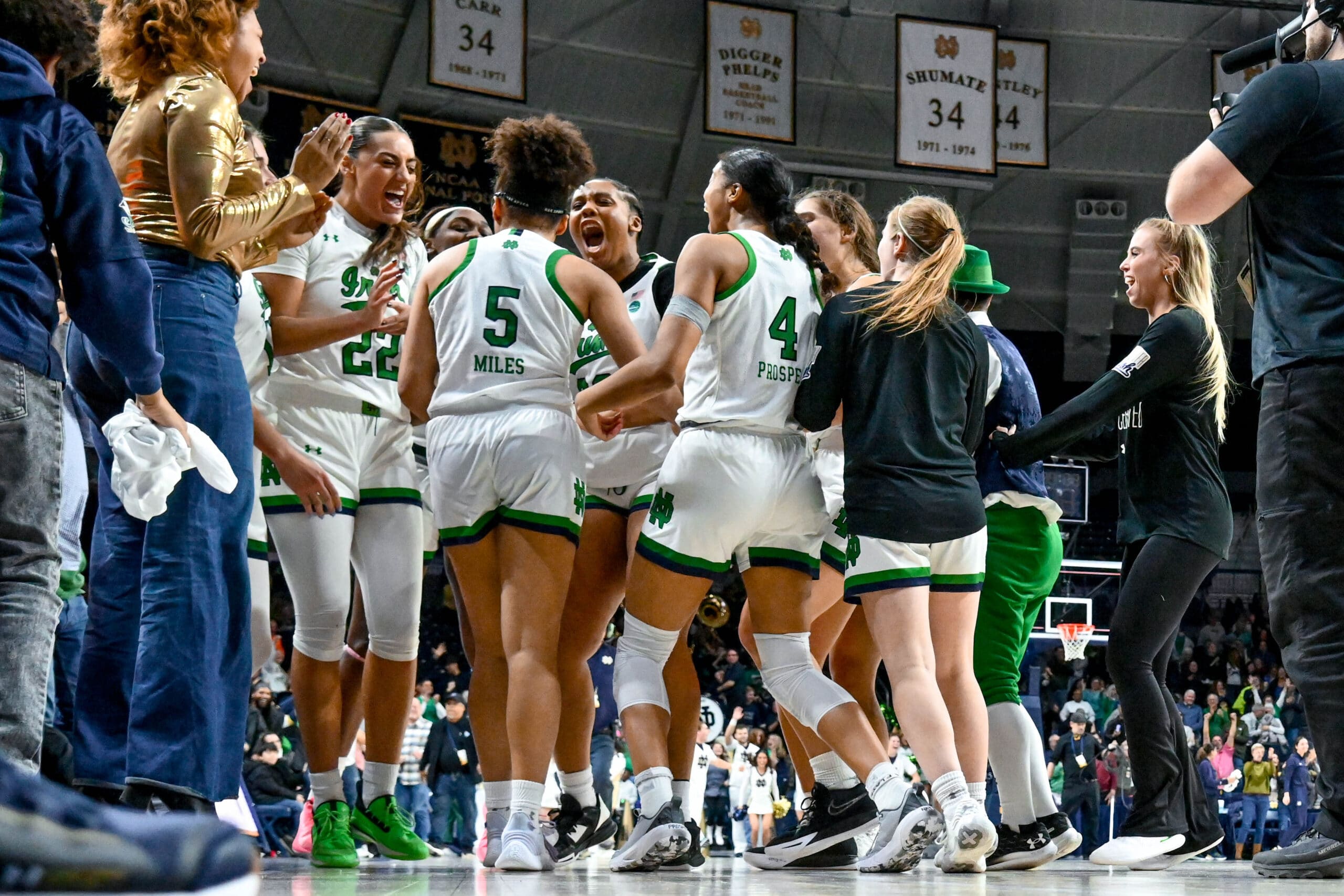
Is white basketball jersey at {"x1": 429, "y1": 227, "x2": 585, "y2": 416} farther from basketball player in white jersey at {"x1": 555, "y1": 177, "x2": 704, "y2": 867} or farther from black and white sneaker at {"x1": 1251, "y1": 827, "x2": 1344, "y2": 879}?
black and white sneaker at {"x1": 1251, "y1": 827, "x2": 1344, "y2": 879}

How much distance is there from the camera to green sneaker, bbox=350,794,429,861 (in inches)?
167

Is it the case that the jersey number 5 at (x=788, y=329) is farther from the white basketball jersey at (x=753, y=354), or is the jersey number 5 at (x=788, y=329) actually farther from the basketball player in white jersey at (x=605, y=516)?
the basketball player in white jersey at (x=605, y=516)

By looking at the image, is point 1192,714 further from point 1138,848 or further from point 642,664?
point 642,664

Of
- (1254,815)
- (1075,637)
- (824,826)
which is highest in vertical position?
(1075,637)

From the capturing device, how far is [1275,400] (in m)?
3.11

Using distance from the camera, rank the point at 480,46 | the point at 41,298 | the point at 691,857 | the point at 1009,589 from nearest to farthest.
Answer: the point at 41,298 < the point at 691,857 < the point at 1009,589 < the point at 480,46

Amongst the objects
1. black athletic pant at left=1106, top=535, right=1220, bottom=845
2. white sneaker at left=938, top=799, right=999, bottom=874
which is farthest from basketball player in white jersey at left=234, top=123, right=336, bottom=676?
black athletic pant at left=1106, top=535, right=1220, bottom=845

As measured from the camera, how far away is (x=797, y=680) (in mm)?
3871

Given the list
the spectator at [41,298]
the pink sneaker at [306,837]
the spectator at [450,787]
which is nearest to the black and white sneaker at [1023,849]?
the pink sneaker at [306,837]

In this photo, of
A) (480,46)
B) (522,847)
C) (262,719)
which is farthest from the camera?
(480,46)

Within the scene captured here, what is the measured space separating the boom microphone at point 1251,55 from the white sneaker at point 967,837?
1.97m

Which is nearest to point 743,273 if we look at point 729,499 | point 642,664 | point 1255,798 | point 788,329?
point 788,329

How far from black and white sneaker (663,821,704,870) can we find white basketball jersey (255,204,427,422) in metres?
1.61

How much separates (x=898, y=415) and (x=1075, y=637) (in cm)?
1341
